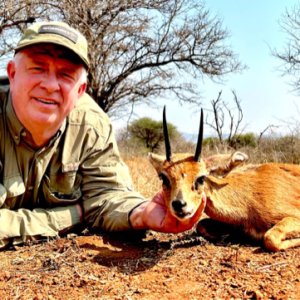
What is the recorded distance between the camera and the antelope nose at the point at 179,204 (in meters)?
3.28

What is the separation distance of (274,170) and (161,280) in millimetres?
2056

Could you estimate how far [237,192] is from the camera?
431cm

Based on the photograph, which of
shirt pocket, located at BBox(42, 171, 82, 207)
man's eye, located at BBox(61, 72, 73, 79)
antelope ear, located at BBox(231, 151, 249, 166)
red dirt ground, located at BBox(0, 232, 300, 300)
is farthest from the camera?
shirt pocket, located at BBox(42, 171, 82, 207)

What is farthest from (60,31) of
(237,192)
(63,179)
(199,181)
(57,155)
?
(237,192)

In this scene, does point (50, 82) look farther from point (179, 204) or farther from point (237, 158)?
point (237, 158)

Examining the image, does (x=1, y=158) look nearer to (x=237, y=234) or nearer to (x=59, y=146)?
(x=59, y=146)

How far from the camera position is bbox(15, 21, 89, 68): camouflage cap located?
137 inches

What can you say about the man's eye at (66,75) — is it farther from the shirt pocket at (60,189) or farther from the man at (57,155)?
the shirt pocket at (60,189)

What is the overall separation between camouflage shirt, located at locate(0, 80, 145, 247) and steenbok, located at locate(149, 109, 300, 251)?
0.42m

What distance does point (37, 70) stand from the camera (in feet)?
11.6

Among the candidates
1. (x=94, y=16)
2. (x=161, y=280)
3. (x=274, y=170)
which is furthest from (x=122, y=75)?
(x=161, y=280)

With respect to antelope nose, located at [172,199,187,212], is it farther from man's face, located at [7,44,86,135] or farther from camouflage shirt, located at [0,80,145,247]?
man's face, located at [7,44,86,135]

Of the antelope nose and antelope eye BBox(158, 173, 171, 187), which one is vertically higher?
antelope eye BBox(158, 173, 171, 187)

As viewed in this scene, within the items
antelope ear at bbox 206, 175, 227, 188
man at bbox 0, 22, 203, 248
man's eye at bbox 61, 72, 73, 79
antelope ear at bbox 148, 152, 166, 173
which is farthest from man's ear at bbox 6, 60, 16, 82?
antelope ear at bbox 206, 175, 227, 188
